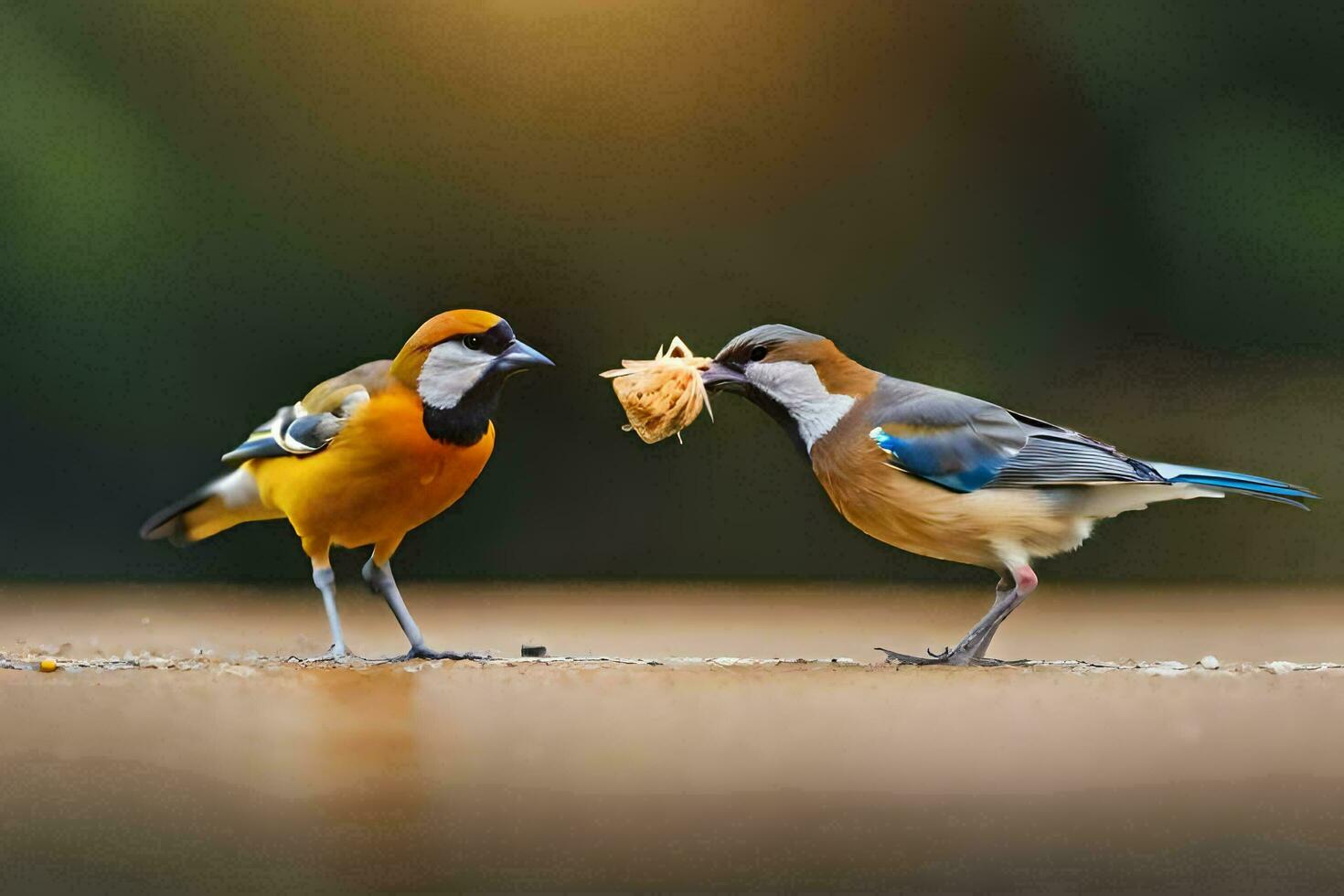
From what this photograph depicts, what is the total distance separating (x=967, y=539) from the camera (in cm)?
307

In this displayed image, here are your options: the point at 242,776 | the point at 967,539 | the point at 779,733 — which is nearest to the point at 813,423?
the point at 967,539

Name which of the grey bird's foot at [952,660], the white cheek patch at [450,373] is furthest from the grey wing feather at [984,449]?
the white cheek patch at [450,373]

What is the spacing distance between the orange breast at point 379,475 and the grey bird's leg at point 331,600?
9 cm

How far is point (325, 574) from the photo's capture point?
3.37 meters

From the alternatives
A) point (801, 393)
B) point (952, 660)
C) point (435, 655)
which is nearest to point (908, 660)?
point (952, 660)

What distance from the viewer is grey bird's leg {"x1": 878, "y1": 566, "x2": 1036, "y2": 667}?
9.95ft

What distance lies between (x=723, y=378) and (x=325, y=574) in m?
0.90

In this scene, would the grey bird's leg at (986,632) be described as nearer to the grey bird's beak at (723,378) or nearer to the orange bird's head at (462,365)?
the grey bird's beak at (723,378)

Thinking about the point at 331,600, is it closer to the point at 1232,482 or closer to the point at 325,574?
the point at 325,574

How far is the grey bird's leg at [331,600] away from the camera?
3246mm

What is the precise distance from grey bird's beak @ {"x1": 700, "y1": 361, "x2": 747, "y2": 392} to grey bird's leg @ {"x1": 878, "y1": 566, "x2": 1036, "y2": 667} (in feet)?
1.94

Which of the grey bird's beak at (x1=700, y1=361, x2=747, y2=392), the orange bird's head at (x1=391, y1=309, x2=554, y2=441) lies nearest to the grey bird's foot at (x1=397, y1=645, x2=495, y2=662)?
the orange bird's head at (x1=391, y1=309, x2=554, y2=441)

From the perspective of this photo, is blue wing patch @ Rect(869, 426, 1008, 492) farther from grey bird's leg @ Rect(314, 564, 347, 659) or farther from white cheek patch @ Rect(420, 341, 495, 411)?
grey bird's leg @ Rect(314, 564, 347, 659)

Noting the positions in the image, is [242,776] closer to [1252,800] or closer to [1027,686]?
[1027,686]
